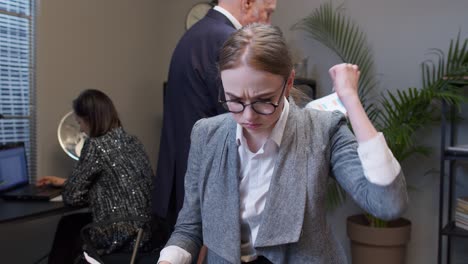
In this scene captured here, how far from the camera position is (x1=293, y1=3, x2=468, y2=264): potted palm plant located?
3.04 meters

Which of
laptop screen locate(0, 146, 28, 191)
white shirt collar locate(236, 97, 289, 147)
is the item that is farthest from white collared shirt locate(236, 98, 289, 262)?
laptop screen locate(0, 146, 28, 191)

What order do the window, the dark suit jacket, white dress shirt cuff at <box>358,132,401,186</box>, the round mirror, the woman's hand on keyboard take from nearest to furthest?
white dress shirt cuff at <box>358,132,401,186</box> < the dark suit jacket < the woman's hand on keyboard < the window < the round mirror

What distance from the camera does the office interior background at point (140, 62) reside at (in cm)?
313

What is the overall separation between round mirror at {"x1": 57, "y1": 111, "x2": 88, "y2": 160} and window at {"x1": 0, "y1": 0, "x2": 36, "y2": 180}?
174 millimetres

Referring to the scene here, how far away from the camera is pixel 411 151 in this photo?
327cm

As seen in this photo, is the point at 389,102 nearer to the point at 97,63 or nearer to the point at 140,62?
the point at 140,62

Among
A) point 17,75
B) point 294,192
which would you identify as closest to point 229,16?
point 294,192

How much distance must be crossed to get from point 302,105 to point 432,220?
2446mm

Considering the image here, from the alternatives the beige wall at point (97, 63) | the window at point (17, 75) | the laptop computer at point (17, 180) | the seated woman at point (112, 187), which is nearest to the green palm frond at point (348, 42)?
the beige wall at point (97, 63)

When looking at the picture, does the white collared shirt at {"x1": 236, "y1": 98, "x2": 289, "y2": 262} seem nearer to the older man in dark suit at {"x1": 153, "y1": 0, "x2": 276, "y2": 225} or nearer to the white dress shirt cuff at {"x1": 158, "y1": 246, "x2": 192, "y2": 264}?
the white dress shirt cuff at {"x1": 158, "y1": 246, "x2": 192, "y2": 264}

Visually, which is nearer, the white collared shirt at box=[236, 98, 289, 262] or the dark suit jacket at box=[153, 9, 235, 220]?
the white collared shirt at box=[236, 98, 289, 262]

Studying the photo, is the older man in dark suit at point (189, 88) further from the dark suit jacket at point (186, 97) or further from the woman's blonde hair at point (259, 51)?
the woman's blonde hair at point (259, 51)

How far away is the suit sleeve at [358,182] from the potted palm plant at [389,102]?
1.99m

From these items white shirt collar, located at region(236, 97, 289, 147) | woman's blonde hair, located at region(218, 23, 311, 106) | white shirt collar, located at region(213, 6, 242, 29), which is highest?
white shirt collar, located at region(213, 6, 242, 29)
